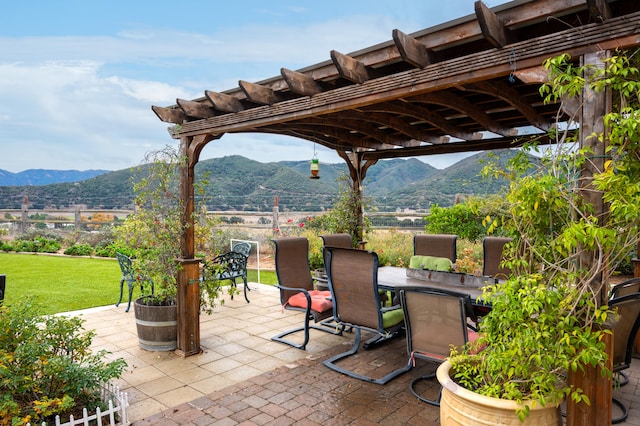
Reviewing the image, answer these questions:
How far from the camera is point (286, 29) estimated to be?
859 cm

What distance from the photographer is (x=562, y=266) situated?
2.26m

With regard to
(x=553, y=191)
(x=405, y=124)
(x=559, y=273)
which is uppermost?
(x=405, y=124)

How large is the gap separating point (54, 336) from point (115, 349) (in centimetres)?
144

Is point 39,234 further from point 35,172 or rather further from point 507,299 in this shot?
point 507,299

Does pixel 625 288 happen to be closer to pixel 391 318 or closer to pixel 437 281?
pixel 437 281

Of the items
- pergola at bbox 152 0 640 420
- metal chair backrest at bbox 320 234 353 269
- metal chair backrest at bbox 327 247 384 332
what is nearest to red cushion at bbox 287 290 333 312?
metal chair backrest at bbox 327 247 384 332

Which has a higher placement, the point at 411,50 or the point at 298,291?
the point at 411,50

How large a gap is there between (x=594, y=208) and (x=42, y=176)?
19.1 meters

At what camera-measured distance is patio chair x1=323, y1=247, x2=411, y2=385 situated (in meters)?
3.55

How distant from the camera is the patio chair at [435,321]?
9.10ft

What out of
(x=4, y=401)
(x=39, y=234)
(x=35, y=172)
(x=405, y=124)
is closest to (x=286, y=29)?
(x=405, y=124)

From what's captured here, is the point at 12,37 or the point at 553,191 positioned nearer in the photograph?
the point at 553,191

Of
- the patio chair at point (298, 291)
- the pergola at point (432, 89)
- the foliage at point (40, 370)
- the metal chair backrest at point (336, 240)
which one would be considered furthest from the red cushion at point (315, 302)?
the foliage at point (40, 370)

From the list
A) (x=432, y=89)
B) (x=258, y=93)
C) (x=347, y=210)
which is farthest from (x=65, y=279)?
(x=432, y=89)
